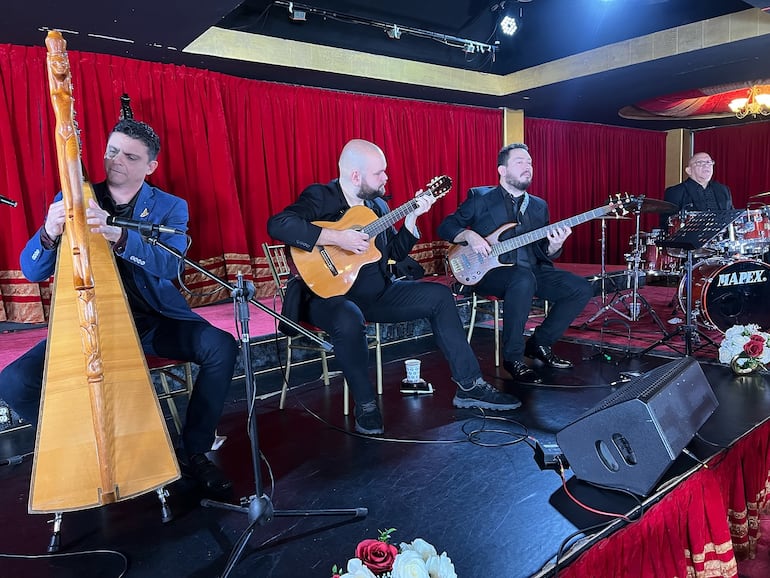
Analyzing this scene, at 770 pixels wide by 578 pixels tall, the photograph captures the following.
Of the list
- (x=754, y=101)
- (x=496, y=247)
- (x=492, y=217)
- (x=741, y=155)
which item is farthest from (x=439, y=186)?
(x=741, y=155)

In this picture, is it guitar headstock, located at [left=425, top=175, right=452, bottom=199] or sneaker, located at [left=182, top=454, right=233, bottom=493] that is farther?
guitar headstock, located at [left=425, top=175, right=452, bottom=199]

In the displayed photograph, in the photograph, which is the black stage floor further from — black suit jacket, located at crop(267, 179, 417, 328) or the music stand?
black suit jacket, located at crop(267, 179, 417, 328)

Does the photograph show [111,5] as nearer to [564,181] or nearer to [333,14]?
[333,14]

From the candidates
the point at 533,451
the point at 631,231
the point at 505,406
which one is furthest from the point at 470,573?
the point at 631,231

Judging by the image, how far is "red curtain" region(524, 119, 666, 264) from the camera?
303 inches

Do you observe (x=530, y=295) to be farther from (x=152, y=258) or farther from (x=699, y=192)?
(x=699, y=192)

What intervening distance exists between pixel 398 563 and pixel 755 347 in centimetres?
267

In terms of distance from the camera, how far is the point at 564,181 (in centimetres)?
798

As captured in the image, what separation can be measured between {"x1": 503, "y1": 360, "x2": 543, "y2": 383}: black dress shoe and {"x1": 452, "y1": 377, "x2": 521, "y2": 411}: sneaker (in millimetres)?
445

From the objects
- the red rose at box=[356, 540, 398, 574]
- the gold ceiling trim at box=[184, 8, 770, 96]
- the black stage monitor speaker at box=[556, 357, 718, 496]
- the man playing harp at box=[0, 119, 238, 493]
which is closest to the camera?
the red rose at box=[356, 540, 398, 574]

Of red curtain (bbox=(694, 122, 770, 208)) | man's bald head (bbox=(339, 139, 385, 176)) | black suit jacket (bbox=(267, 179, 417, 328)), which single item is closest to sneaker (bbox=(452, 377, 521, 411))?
black suit jacket (bbox=(267, 179, 417, 328))

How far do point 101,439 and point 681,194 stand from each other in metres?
5.03

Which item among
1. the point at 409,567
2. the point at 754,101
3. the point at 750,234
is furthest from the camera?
the point at 754,101

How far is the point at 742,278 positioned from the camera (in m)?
3.73
